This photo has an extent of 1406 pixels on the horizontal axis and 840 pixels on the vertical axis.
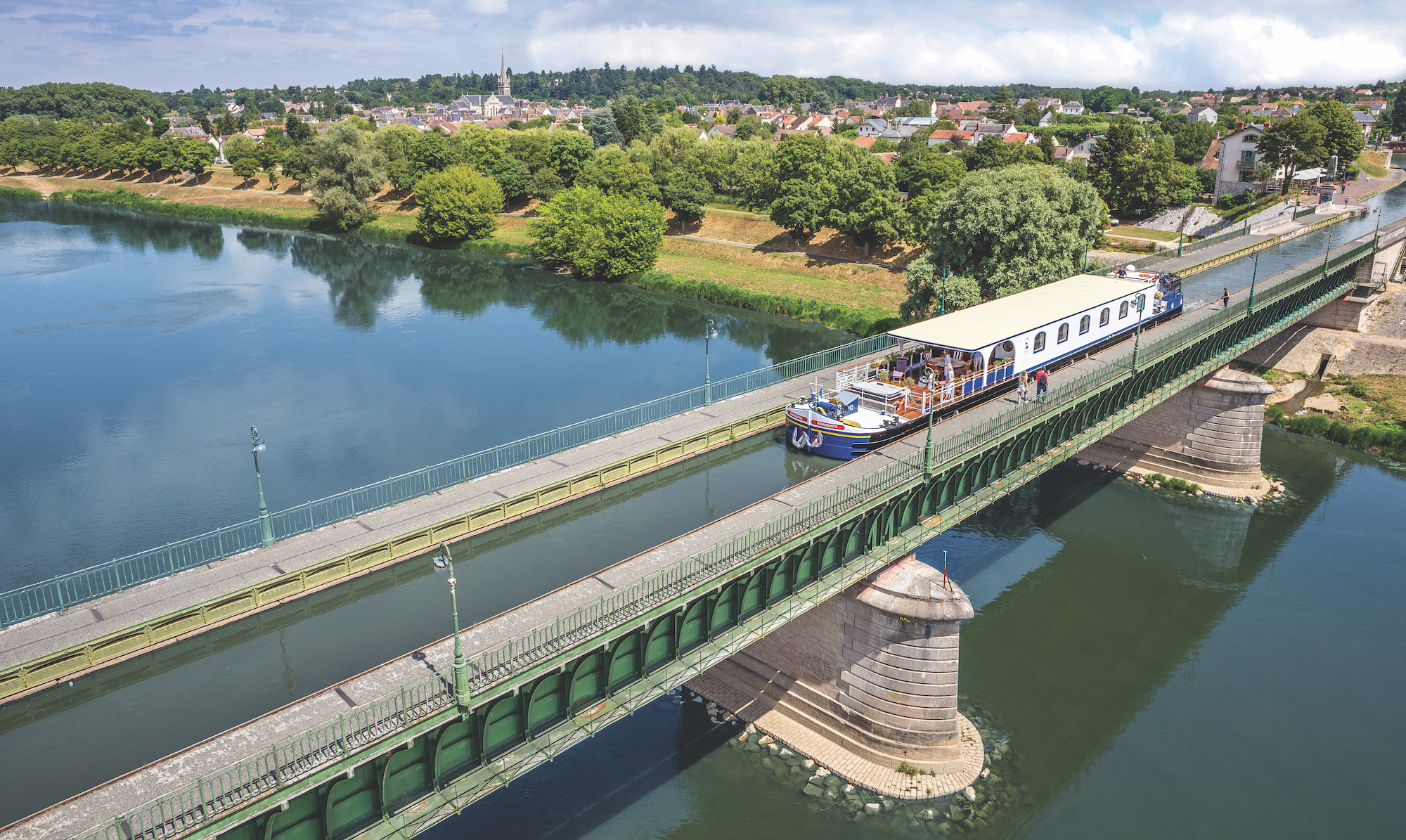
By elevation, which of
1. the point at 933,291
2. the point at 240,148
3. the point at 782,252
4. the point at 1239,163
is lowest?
the point at 933,291

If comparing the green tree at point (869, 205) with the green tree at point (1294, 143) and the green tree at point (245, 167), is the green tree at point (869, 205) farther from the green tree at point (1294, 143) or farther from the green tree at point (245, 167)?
the green tree at point (245, 167)

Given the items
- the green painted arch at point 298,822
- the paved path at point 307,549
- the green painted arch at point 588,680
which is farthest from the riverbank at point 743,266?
the green painted arch at point 298,822

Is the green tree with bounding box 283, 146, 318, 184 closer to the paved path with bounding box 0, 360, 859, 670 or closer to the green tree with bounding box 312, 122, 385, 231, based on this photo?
the green tree with bounding box 312, 122, 385, 231

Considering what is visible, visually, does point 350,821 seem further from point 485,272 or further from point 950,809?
point 485,272

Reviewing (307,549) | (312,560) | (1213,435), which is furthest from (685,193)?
(312,560)

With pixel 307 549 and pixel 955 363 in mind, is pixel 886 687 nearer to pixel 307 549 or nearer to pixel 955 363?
pixel 955 363

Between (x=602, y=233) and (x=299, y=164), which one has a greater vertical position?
(x=299, y=164)

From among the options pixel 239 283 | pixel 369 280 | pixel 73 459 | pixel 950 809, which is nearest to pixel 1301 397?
pixel 950 809
